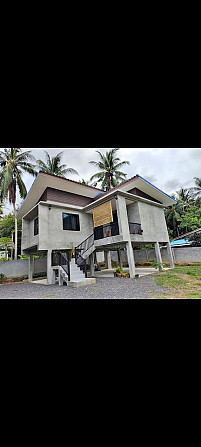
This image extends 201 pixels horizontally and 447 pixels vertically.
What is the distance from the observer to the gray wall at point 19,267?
1050 cm

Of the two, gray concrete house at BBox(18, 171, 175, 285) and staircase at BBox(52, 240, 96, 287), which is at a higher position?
gray concrete house at BBox(18, 171, 175, 285)

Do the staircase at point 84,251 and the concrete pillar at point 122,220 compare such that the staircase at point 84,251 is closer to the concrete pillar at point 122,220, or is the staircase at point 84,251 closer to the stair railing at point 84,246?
the stair railing at point 84,246

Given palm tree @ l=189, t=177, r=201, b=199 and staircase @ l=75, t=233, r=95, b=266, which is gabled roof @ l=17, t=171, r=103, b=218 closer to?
staircase @ l=75, t=233, r=95, b=266

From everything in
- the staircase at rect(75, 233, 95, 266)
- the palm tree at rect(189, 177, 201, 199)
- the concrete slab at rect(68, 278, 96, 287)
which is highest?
the palm tree at rect(189, 177, 201, 199)

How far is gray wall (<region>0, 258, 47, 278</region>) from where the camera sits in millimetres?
10500

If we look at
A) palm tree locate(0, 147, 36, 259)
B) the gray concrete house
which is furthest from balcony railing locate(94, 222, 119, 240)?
palm tree locate(0, 147, 36, 259)

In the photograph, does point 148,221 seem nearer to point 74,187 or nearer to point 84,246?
point 84,246

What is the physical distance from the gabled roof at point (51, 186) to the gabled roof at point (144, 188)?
100 centimetres

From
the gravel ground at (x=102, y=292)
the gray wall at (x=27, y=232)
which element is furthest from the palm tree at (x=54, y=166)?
the gravel ground at (x=102, y=292)

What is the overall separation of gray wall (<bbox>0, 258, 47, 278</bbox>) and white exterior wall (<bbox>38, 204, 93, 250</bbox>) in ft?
13.2
